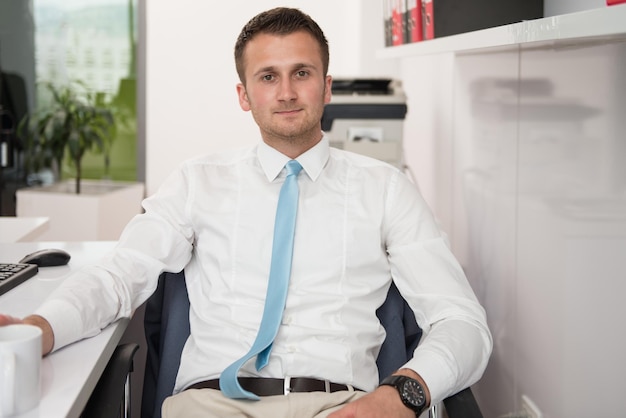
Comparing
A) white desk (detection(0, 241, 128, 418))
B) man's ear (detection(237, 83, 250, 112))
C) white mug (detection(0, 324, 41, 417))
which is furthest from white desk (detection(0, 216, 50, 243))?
white mug (detection(0, 324, 41, 417))

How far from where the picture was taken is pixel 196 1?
16.7 feet

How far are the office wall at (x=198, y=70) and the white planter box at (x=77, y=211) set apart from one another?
484mm

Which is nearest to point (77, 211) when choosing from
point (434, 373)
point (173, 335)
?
point (173, 335)

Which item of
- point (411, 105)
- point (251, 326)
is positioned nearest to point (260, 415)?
point (251, 326)

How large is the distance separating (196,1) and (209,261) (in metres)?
3.79

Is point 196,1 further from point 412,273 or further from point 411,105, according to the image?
point 412,273

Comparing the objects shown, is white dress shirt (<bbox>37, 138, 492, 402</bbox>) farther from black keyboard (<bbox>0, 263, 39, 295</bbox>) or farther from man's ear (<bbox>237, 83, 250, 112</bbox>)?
black keyboard (<bbox>0, 263, 39, 295</bbox>)

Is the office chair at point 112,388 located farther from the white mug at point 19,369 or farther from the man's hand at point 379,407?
the man's hand at point 379,407

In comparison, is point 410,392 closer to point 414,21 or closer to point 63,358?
point 63,358

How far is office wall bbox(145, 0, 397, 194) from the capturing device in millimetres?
5094

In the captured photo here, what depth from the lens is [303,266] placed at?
161 cm

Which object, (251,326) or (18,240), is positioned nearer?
(251,326)

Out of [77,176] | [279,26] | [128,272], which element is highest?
[279,26]

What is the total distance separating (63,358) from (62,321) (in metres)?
0.07
